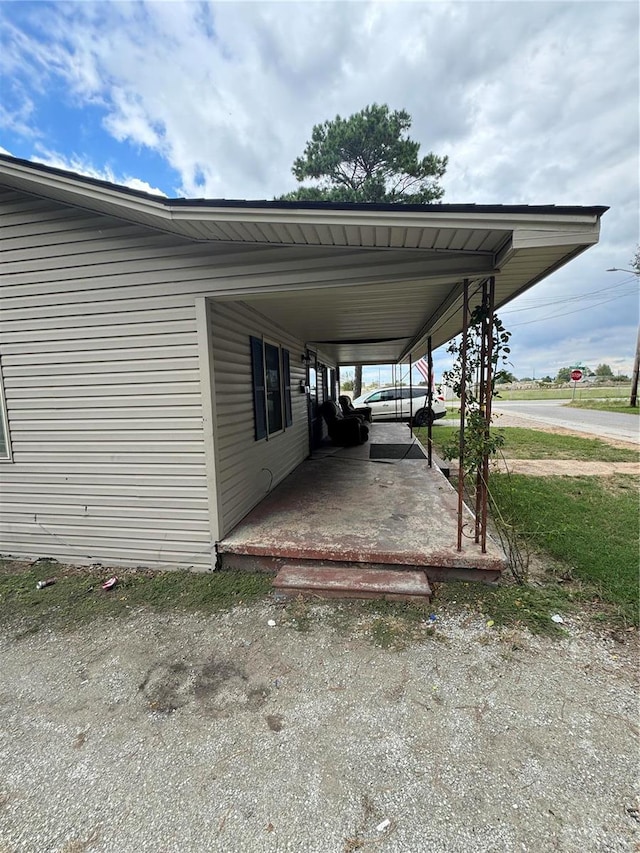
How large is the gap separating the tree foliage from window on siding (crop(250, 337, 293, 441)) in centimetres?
1267

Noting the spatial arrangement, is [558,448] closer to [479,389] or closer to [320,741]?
[479,389]

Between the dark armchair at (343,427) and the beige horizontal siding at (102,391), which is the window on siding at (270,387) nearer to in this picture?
the beige horizontal siding at (102,391)

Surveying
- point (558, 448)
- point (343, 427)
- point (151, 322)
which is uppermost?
point (151, 322)

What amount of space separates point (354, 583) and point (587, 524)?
2890 mm

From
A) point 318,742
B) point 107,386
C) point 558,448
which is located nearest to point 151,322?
point 107,386

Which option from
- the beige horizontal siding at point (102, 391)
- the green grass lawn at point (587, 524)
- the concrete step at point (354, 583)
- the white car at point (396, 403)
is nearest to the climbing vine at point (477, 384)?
the concrete step at point (354, 583)

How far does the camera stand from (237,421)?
13.0 ft

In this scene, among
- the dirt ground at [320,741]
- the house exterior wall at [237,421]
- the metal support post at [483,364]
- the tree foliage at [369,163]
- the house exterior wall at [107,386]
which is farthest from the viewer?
the tree foliage at [369,163]

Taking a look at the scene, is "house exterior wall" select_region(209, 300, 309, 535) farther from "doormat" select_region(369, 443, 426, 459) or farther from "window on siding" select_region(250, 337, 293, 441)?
"doormat" select_region(369, 443, 426, 459)

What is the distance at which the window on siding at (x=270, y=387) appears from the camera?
4.58 m

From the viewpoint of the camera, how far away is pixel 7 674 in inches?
92.0

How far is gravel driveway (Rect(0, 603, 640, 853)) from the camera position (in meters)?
1.41

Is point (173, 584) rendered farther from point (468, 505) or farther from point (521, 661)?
point (468, 505)

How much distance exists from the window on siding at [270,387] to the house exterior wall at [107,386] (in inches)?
30.7
